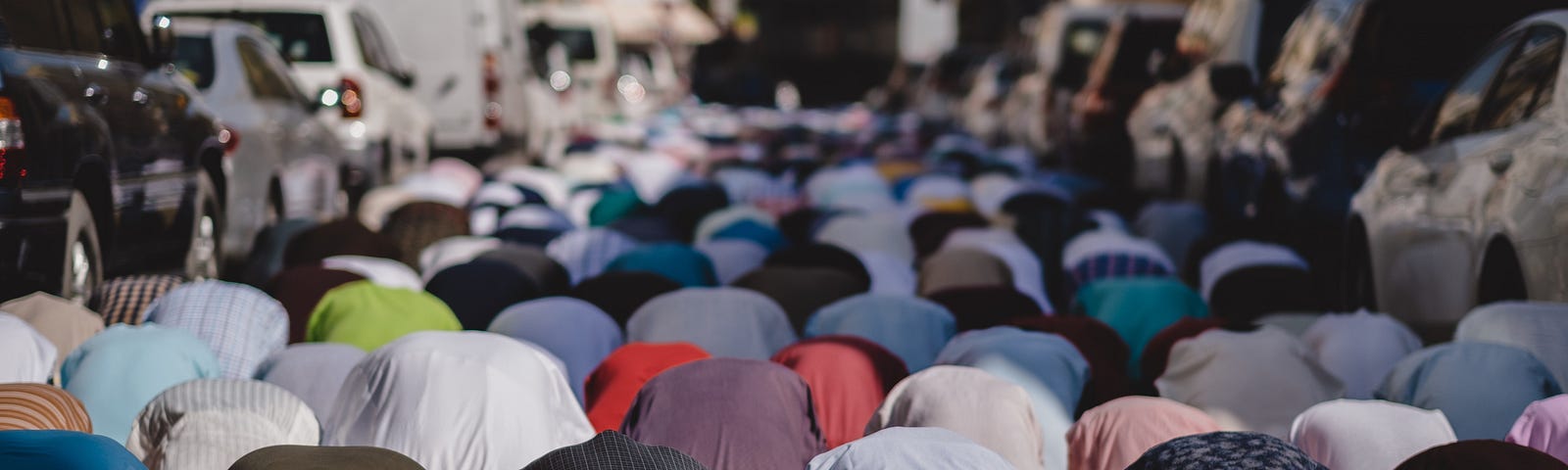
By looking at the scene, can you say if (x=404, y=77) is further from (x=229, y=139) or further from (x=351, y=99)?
(x=229, y=139)

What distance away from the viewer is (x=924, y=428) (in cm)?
439

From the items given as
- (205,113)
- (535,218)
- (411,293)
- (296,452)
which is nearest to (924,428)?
(296,452)

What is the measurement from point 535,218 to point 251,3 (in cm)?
303

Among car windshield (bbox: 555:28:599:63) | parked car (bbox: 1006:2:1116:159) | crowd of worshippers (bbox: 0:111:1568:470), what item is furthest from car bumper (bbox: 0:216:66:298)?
car windshield (bbox: 555:28:599:63)

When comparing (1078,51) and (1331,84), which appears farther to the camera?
(1078,51)

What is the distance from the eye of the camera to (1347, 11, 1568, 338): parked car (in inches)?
213

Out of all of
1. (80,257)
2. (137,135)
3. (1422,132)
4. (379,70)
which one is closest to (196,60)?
(379,70)

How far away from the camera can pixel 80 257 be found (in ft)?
20.9

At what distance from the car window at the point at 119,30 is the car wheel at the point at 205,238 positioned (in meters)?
0.73

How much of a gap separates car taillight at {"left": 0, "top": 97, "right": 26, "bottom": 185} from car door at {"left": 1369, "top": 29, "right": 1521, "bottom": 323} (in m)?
4.48

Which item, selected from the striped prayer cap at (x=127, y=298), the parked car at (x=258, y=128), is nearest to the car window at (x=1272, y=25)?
the parked car at (x=258, y=128)

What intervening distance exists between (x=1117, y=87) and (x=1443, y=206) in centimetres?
789

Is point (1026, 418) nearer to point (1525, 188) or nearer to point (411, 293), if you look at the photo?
point (1525, 188)

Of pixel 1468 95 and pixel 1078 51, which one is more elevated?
pixel 1468 95
